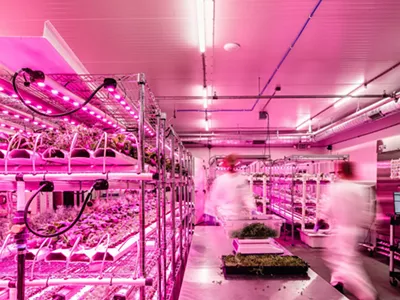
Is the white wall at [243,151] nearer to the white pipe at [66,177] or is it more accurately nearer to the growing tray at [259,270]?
the growing tray at [259,270]

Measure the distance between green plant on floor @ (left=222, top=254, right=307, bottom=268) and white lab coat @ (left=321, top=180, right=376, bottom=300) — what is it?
1776mm

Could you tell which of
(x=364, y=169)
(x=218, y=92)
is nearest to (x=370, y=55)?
(x=218, y=92)

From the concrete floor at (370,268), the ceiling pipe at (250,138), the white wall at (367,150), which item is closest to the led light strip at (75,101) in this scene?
the concrete floor at (370,268)

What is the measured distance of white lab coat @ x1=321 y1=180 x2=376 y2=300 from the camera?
12.8 feet

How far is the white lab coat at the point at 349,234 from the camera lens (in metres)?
3.91

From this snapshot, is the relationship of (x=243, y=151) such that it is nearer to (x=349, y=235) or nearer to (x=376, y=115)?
(x=376, y=115)

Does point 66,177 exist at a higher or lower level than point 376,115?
lower

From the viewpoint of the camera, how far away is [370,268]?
594cm

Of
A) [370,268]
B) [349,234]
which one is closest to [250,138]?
[370,268]

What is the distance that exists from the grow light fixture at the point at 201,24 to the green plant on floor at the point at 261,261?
8.77 feet

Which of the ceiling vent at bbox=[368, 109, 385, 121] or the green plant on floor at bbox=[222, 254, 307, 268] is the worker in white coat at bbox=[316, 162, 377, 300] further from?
the ceiling vent at bbox=[368, 109, 385, 121]

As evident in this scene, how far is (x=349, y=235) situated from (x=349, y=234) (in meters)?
0.01

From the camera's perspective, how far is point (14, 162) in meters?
1.72

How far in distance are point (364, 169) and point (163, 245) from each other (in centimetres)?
898
